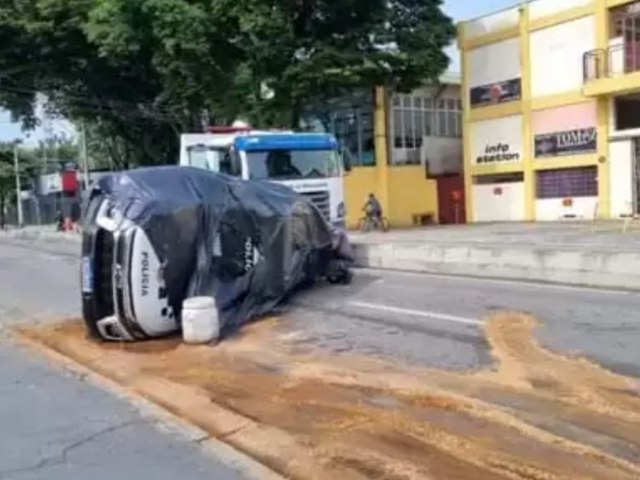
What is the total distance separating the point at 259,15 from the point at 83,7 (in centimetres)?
980

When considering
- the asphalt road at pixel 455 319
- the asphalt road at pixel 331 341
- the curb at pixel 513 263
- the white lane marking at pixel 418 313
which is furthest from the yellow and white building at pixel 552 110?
the white lane marking at pixel 418 313

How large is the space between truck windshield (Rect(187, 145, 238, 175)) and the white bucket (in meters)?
10.7

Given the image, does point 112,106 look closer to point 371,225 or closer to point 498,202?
point 371,225

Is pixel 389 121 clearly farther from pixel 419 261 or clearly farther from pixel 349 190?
pixel 419 261

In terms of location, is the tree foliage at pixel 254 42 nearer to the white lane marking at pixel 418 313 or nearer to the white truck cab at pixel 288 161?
the white truck cab at pixel 288 161

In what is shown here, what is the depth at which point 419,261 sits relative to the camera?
1806 centimetres

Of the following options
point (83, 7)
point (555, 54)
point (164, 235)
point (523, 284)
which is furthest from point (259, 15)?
point (164, 235)

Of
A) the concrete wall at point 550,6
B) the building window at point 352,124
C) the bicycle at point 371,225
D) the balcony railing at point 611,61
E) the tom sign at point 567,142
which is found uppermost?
the concrete wall at point 550,6

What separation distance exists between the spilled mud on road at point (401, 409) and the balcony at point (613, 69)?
A: 25.0 metres

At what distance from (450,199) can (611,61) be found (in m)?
11.4

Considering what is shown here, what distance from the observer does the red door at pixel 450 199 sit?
42406 mm

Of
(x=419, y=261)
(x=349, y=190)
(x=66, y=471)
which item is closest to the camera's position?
(x=66, y=471)

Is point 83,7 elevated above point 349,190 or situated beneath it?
elevated above

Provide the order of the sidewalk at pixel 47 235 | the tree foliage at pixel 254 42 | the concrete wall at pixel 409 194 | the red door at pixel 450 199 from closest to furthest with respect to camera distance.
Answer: the tree foliage at pixel 254 42 → the concrete wall at pixel 409 194 → the sidewalk at pixel 47 235 → the red door at pixel 450 199
